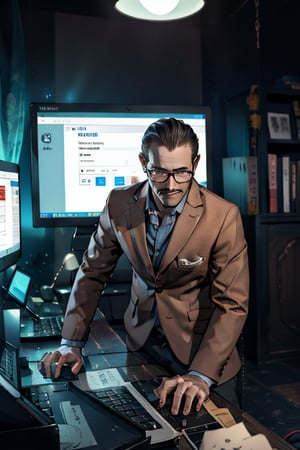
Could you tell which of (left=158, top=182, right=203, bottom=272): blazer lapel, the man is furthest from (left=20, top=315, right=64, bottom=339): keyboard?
(left=158, top=182, right=203, bottom=272): blazer lapel

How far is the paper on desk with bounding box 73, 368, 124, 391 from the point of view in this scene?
0.97 m

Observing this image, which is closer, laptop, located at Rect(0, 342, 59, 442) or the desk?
laptop, located at Rect(0, 342, 59, 442)

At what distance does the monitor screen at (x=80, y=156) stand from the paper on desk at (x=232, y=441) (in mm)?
1290

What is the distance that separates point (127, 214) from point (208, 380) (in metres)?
0.48

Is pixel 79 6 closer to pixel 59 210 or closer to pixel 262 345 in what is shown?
pixel 59 210

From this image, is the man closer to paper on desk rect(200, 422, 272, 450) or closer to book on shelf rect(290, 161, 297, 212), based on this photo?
paper on desk rect(200, 422, 272, 450)

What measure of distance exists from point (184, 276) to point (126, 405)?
452 mm

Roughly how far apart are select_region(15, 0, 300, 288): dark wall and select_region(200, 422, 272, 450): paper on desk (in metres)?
1.85

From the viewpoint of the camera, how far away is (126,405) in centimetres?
84

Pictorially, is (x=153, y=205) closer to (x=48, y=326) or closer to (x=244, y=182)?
(x=48, y=326)

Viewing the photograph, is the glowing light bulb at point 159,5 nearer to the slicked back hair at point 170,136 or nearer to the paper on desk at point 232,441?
the slicked back hair at point 170,136

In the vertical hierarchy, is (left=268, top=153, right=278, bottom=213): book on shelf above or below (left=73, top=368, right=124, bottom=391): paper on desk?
above

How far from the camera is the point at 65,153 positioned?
1.88 meters

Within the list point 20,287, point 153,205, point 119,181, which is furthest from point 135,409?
point 119,181
